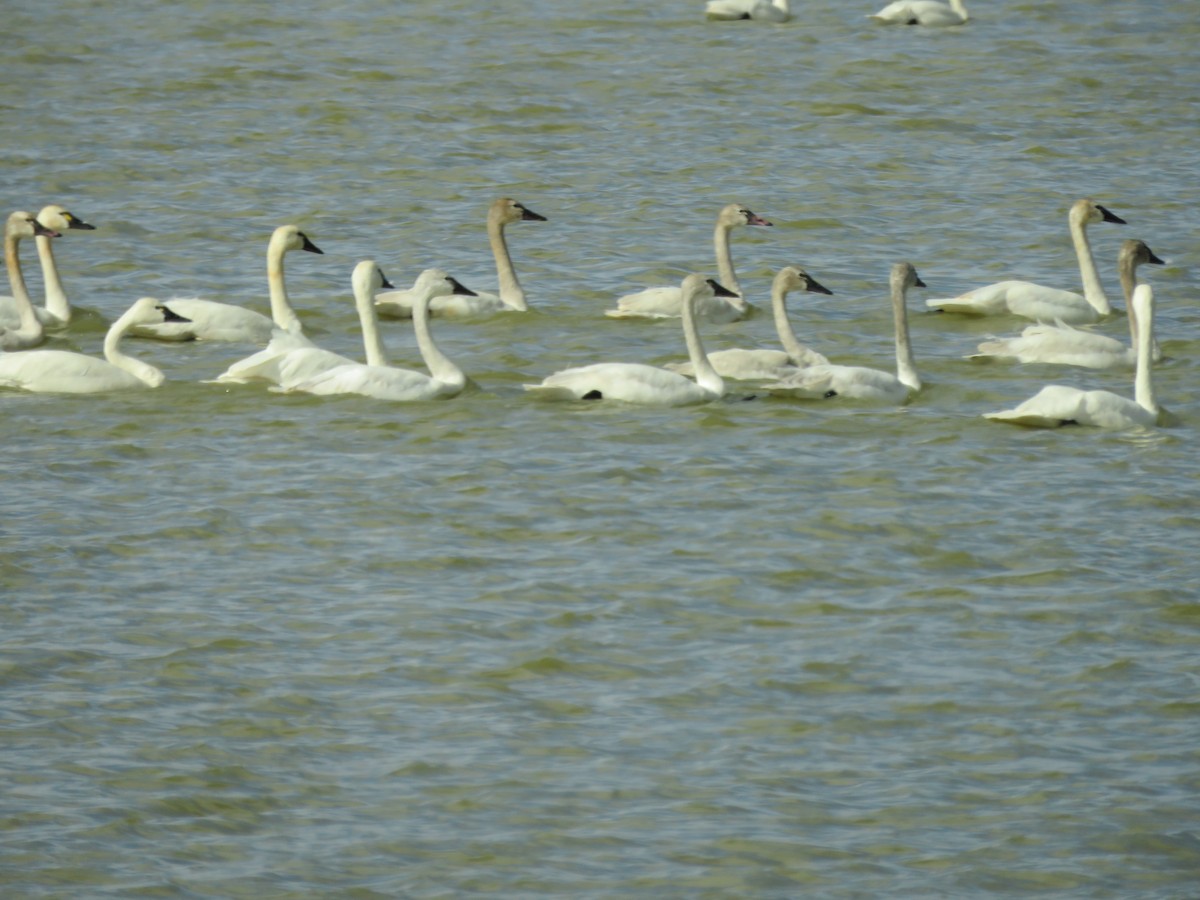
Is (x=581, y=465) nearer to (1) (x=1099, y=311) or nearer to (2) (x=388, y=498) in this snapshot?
(2) (x=388, y=498)

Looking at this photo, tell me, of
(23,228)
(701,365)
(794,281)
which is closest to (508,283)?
(794,281)

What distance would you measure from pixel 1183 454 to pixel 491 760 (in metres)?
5.18

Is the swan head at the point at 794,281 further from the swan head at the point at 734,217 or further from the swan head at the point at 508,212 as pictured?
the swan head at the point at 508,212

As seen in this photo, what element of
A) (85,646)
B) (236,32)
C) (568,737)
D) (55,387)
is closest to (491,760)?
(568,737)

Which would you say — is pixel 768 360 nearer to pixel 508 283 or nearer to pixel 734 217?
pixel 508 283

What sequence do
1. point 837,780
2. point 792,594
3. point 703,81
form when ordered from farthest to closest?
point 703,81
point 792,594
point 837,780

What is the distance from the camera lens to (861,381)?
42.8ft

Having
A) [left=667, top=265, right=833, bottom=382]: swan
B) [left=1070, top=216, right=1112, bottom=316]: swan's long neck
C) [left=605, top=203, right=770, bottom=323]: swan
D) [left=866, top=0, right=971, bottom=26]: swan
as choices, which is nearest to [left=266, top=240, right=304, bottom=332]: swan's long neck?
[left=605, top=203, right=770, bottom=323]: swan

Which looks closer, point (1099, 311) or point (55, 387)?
point (55, 387)

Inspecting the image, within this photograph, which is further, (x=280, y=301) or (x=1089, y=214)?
(x=1089, y=214)

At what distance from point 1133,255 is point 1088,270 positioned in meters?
0.64

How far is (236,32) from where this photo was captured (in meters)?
26.4

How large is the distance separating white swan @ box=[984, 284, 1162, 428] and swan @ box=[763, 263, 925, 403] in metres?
0.70

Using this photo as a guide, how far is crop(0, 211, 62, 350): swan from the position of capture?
579 inches
